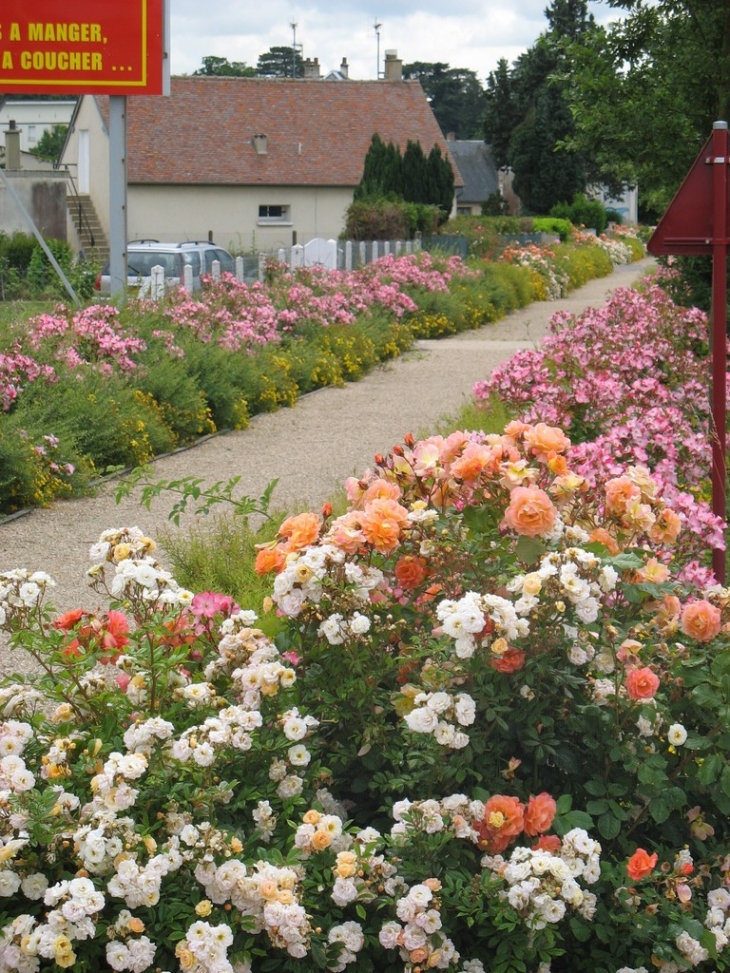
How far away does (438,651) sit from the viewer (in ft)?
10.2

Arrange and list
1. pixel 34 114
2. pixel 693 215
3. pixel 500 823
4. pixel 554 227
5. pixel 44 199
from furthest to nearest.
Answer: pixel 34 114, pixel 554 227, pixel 44 199, pixel 693 215, pixel 500 823

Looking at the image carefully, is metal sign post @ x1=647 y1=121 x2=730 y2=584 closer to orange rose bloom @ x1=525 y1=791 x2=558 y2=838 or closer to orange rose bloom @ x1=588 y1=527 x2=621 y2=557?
orange rose bloom @ x1=588 y1=527 x2=621 y2=557

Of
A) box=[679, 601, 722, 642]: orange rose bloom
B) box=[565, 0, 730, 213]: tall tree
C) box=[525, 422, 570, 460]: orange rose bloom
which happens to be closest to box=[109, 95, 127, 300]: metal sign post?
box=[565, 0, 730, 213]: tall tree

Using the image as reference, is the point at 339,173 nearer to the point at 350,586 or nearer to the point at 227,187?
the point at 227,187

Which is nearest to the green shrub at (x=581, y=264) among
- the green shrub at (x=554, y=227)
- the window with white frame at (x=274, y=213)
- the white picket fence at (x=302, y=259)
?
the green shrub at (x=554, y=227)

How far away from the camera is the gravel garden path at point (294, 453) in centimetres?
754

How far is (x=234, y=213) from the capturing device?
40.9m

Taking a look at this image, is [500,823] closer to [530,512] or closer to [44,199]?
[530,512]

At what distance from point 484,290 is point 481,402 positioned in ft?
45.4

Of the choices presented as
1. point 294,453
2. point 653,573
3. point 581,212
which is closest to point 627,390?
point 294,453

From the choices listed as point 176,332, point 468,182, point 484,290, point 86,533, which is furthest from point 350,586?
point 468,182

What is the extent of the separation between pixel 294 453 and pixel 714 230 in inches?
222

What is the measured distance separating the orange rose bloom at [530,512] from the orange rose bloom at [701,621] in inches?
15.0

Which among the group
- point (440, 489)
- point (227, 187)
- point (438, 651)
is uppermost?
point (227, 187)
